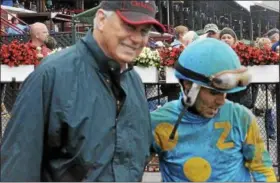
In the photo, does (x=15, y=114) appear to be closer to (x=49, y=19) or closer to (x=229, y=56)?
(x=229, y=56)

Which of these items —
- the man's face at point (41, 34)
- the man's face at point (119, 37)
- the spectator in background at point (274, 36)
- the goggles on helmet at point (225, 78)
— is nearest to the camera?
the man's face at point (119, 37)

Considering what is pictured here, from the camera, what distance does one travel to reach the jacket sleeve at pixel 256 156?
2.53m

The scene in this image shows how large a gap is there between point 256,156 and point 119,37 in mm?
877

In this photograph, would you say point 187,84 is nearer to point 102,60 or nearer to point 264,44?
point 102,60

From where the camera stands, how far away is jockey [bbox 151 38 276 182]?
2.46 meters

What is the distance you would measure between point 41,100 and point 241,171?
3.41 ft

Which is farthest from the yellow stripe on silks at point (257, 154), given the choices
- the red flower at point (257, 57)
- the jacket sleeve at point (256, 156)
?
the red flower at point (257, 57)

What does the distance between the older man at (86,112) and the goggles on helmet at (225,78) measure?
0.34 metres

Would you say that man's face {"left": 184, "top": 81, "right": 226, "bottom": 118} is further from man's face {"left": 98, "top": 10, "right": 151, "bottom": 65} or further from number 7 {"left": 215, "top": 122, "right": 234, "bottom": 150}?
man's face {"left": 98, "top": 10, "right": 151, "bottom": 65}

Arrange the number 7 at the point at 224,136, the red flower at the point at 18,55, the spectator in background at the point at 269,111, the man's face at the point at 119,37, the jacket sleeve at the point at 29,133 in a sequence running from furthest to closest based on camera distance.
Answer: the spectator in background at the point at 269,111 → the red flower at the point at 18,55 → the number 7 at the point at 224,136 → the man's face at the point at 119,37 → the jacket sleeve at the point at 29,133

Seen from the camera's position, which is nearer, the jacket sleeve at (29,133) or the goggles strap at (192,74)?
the jacket sleeve at (29,133)

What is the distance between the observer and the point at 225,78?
2.39 meters

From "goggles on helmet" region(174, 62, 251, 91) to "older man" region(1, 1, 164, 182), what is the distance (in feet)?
1.12

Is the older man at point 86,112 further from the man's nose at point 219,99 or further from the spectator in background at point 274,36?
the spectator in background at point 274,36
